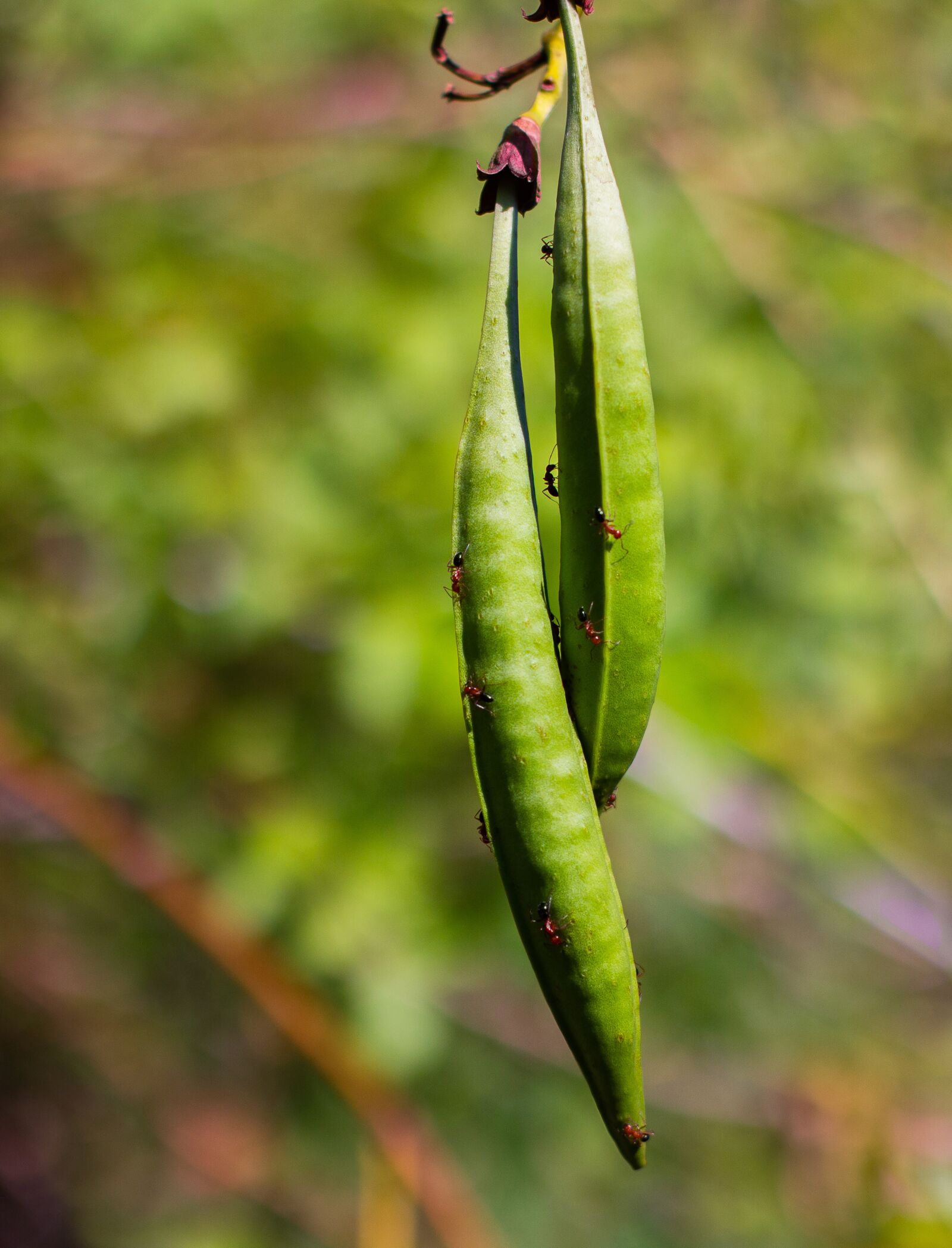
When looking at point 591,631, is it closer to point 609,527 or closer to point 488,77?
point 609,527

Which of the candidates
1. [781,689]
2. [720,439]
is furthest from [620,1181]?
[720,439]

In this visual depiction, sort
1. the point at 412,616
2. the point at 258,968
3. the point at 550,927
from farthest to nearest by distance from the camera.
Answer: the point at 258,968
the point at 412,616
the point at 550,927

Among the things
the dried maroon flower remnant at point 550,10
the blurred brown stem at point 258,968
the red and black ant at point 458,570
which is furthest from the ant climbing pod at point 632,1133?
the blurred brown stem at point 258,968

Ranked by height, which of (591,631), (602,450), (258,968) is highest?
(602,450)

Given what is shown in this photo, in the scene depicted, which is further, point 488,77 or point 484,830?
point 488,77

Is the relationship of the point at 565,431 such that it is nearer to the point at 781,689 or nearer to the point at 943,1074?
the point at 781,689

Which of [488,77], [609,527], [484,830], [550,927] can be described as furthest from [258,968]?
[488,77]

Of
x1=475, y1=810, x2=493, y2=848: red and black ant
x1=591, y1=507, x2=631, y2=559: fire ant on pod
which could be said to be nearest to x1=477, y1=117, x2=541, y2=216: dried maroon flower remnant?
x1=591, y1=507, x2=631, y2=559: fire ant on pod

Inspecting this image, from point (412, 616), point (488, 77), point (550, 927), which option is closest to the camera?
point (550, 927)
